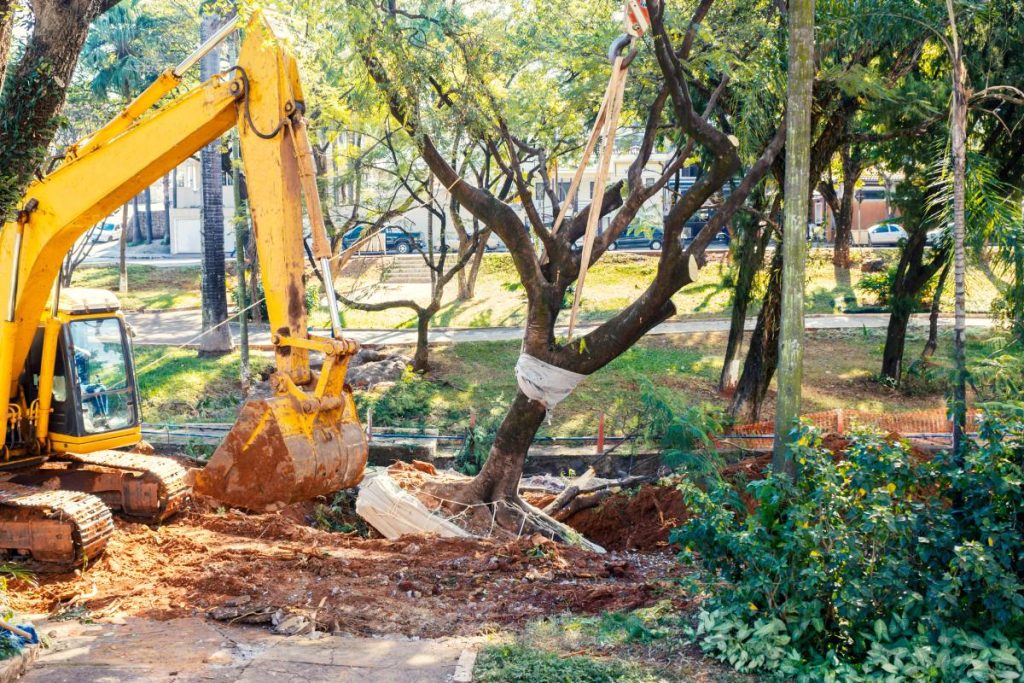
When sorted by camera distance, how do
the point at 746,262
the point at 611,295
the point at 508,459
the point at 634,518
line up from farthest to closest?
the point at 611,295
the point at 746,262
the point at 634,518
the point at 508,459

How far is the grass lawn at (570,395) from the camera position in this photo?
2067 cm

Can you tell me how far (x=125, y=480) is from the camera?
1225cm

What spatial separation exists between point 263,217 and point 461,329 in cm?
1821

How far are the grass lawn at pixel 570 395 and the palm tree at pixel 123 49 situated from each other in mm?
10277

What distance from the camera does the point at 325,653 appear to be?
8.52 metres

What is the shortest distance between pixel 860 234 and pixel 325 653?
37363mm

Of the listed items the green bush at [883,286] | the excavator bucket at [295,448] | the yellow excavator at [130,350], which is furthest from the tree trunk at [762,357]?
the yellow excavator at [130,350]

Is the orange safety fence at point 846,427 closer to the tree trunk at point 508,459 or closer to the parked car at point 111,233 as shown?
the tree trunk at point 508,459

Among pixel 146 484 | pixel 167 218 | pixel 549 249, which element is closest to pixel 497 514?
pixel 549 249

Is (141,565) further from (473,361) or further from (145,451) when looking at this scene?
(473,361)

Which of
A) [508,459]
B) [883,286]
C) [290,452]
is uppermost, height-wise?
[883,286]

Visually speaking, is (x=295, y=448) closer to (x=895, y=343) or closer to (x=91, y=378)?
(x=91, y=378)

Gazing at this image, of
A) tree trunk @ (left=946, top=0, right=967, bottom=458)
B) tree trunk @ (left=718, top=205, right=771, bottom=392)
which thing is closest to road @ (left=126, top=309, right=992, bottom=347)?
tree trunk @ (left=718, top=205, right=771, bottom=392)

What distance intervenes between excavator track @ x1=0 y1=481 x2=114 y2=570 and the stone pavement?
4.44 ft
